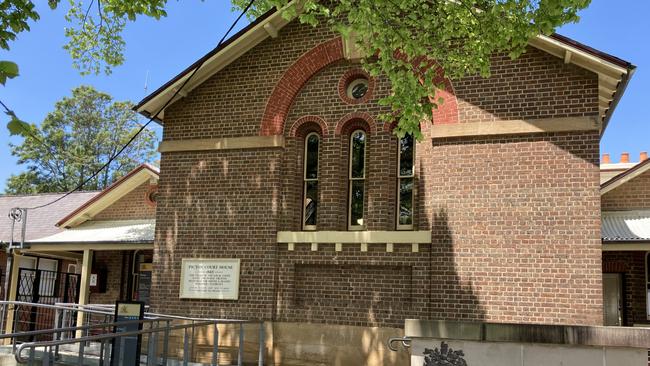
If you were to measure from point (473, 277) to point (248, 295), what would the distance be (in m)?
4.40

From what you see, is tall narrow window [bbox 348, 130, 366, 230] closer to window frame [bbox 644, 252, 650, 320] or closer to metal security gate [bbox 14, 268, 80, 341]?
window frame [bbox 644, 252, 650, 320]

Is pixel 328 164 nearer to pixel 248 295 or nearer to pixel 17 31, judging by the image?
pixel 248 295

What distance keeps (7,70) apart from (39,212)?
19.5m

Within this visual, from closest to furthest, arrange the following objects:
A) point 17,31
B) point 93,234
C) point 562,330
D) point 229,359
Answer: point 562,330
point 17,31
point 229,359
point 93,234

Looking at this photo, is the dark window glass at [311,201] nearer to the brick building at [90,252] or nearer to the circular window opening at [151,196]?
the brick building at [90,252]

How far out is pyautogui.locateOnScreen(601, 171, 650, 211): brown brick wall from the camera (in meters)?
15.5

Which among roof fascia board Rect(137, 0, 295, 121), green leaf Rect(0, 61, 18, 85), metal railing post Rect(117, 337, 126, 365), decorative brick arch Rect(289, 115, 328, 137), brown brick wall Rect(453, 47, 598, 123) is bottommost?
metal railing post Rect(117, 337, 126, 365)

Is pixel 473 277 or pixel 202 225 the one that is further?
pixel 202 225

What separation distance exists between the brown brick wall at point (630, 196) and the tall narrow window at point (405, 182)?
588cm

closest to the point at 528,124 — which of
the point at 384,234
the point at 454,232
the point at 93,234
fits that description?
the point at 454,232

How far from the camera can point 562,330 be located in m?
6.92

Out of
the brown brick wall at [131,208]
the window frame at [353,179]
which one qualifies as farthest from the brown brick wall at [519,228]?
the brown brick wall at [131,208]

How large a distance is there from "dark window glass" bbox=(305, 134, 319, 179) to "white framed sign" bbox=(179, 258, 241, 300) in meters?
2.29

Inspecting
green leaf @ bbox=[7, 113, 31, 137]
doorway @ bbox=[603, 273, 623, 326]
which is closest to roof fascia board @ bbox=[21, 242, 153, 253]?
doorway @ bbox=[603, 273, 623, 326]
